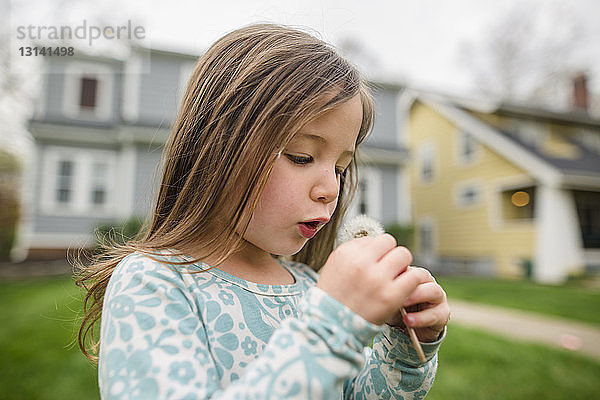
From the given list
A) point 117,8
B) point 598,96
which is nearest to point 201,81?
point 117,8

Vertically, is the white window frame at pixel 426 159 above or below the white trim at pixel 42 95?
below

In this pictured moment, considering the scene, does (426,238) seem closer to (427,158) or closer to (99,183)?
(427,158)

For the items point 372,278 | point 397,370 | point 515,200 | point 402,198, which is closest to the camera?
point 372,278

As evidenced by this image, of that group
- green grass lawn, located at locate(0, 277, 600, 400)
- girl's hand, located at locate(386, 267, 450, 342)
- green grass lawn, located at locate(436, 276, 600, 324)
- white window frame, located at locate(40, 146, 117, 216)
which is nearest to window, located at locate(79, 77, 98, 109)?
white window frame, located at locate(40, 146, 117, 216)

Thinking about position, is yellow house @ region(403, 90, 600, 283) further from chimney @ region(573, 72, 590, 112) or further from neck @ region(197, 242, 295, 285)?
neck @ region(197, 242, 295, 285)

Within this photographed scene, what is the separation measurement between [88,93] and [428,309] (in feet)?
46.0

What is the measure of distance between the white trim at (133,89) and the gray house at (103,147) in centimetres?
3

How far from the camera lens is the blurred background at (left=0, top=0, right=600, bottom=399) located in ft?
12.7

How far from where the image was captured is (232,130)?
0.85m

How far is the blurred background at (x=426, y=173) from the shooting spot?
12.7 ft

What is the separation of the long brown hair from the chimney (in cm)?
1936

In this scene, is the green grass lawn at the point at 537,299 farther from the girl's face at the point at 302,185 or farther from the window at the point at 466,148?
the girl's face at the point at 302,185

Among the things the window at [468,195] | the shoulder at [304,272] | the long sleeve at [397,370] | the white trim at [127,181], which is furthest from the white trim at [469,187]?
the long sleeve at [397,370]

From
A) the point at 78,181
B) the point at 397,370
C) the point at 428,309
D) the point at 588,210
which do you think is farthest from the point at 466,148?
the point at 428,309
